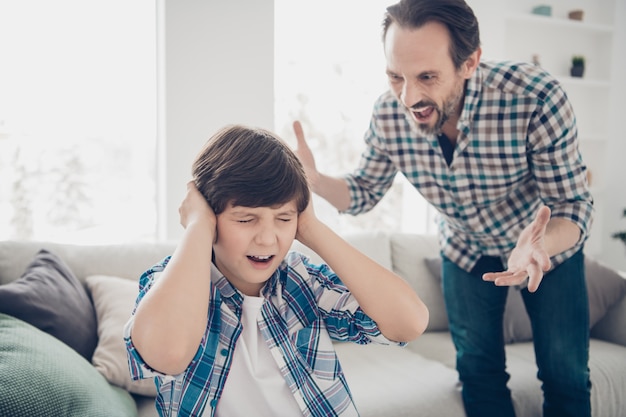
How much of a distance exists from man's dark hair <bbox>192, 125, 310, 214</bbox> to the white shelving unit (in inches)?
122

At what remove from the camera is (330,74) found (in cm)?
354

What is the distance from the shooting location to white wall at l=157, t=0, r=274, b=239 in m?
2.71

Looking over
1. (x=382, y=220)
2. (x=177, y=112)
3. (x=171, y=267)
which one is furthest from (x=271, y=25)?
(x=171, y=267)

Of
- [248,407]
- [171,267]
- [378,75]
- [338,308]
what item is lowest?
[248,407]

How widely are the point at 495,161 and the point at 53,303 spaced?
1322 millimetres

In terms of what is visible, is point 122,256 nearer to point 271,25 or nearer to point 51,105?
point 51,105

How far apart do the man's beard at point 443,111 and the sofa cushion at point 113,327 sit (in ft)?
3.48

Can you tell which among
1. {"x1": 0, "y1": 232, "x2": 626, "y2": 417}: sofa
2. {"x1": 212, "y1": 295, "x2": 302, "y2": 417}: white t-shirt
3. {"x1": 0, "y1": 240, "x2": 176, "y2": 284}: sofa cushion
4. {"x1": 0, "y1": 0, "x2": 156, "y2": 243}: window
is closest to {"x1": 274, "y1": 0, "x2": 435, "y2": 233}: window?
{"x1": 0, "y1": 0, "x2": 156, "y2": 243}: window

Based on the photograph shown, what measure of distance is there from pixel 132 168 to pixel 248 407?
7.26ft

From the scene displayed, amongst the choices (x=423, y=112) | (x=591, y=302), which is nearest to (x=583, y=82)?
(x=591, y=302)

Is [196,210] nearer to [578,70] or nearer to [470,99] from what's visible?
[470,99]

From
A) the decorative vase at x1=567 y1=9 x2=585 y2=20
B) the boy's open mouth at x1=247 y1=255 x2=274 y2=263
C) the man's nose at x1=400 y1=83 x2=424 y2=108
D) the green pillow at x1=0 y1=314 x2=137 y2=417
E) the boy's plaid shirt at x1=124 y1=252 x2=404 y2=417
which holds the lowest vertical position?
the green pillow at x1=0 y1=314 x2=137 y2=417

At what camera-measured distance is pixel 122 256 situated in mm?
2074

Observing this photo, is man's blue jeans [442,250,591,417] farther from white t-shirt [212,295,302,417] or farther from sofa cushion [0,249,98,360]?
sofa cushion [0,249,98,360]
